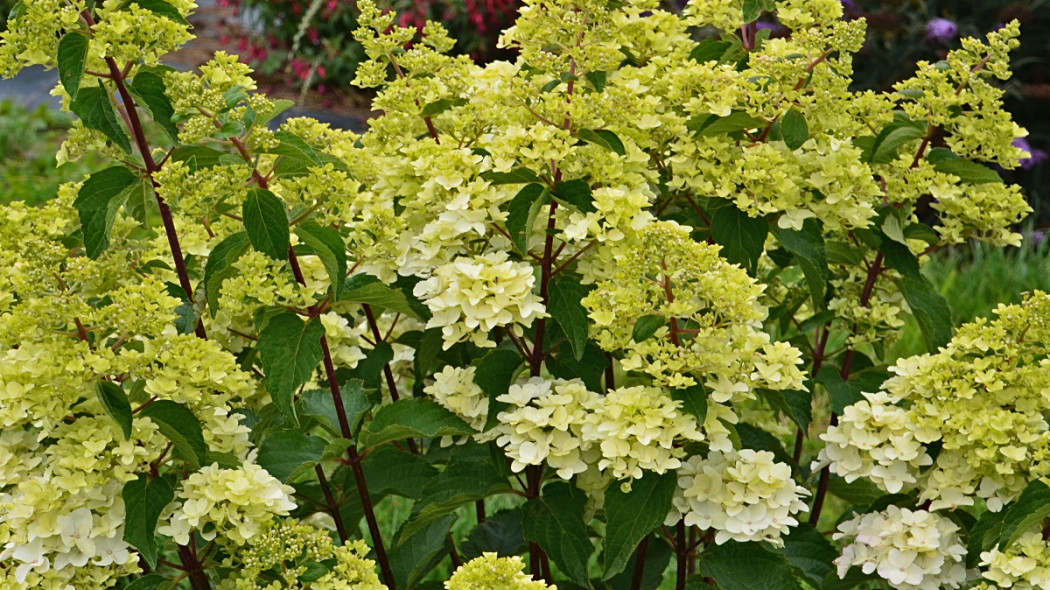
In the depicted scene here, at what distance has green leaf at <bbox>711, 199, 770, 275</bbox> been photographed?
6.70 ft

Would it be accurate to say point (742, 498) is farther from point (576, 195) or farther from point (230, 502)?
point (230, 502)

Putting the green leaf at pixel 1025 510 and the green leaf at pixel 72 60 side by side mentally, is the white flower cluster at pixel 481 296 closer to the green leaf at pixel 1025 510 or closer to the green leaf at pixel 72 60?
the green leaf at pixel 72 60

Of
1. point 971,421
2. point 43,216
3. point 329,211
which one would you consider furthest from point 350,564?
point 971,421

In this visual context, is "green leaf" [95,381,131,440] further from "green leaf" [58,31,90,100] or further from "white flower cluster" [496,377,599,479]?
"white flower cluster" [496,377,599,479]

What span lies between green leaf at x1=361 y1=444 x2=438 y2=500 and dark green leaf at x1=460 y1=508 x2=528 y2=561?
0.25 meters

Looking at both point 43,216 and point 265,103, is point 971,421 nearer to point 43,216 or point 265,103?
point 265,103

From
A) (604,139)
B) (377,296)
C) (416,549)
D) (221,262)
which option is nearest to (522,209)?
(604,139)

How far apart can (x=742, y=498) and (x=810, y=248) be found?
52 cm

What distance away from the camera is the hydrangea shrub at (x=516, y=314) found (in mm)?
1705

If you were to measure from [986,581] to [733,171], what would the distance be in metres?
0.86

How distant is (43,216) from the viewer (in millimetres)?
2012

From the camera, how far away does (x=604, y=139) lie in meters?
1.86

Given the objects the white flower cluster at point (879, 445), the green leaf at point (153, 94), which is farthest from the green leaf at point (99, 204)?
the white flower cluster at point (879, 445)

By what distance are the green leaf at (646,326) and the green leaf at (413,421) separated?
1.30 ft
